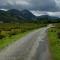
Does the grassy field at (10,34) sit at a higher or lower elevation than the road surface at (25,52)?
lower

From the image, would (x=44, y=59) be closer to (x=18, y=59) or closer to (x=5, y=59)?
(x=18, y=59)

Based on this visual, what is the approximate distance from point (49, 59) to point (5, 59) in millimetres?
3296

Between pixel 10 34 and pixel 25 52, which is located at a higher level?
pixel 25 52

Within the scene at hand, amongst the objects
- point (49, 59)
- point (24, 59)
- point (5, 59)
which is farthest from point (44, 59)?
point (5, 59)

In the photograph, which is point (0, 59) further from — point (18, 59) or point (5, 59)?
point (18, 59)

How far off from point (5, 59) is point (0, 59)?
0.35 metres

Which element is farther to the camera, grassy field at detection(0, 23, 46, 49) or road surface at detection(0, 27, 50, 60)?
grassy field at detection(0, 23, 46, 49)

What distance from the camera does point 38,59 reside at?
14773 millimetres

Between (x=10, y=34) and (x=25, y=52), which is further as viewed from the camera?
(x=10, y=34)

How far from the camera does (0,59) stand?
14273 millimetres

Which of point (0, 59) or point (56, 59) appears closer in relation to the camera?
point (0, 59)

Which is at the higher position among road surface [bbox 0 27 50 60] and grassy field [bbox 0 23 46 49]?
road surface [bbox 0 27 50 60]

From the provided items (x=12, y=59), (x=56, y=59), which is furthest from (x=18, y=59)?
(x=56, y=59)

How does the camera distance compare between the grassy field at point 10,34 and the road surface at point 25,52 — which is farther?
the grassy field at point 10,34
